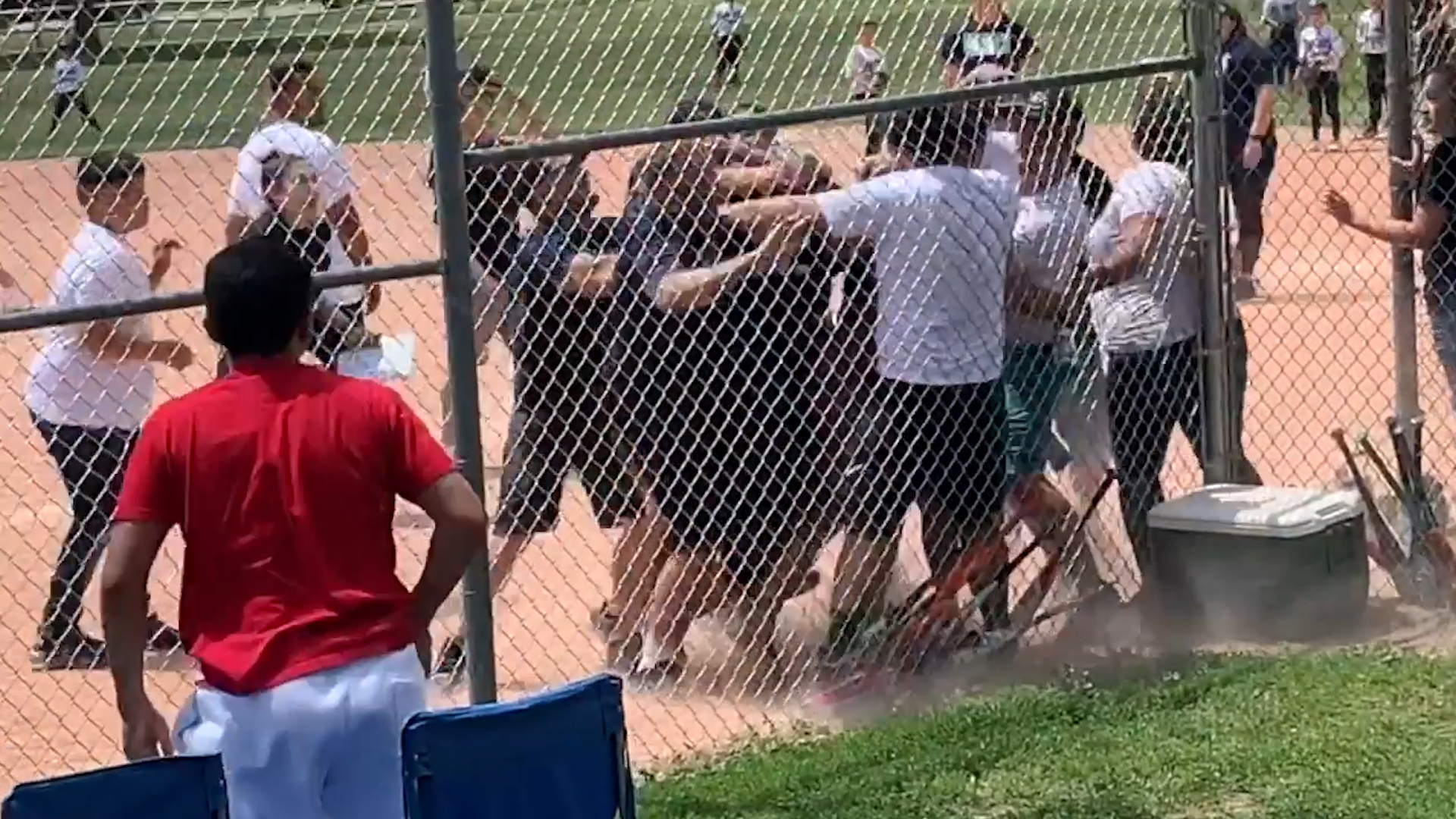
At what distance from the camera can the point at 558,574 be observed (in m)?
7.99

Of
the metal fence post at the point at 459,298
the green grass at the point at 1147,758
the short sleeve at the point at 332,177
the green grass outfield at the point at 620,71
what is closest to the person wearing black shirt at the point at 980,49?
the short sleeve at the point at 332,177

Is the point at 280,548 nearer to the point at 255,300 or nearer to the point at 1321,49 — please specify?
the point at 255,300

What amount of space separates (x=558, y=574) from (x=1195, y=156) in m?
2.63

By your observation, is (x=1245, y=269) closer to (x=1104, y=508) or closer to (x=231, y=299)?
(x=1104, y=508)

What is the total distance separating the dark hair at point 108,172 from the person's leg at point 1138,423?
125 inches

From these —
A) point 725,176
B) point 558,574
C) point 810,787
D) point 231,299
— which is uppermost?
point 725,176

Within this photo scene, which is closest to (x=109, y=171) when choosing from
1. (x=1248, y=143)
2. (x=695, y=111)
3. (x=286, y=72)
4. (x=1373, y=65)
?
(x=286, y=72)

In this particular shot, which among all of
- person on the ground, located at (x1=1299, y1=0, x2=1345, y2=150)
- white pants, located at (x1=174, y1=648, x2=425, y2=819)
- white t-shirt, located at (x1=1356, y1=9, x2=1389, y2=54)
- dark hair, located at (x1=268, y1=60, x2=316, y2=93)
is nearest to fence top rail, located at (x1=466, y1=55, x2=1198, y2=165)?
white pants, located at (x1=174, y1=648, x2=425, y2=819)

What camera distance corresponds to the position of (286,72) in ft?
26.8

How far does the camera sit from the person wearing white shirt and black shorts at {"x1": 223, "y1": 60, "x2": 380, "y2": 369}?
22.3 ft

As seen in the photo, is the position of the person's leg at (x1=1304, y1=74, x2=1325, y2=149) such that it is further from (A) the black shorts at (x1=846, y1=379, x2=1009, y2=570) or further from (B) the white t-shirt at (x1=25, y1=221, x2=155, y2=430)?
(B) the white t-shirt at (x1=25, y1=221, x2=155, y2=430)

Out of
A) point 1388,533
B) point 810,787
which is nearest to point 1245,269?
point 1388,533

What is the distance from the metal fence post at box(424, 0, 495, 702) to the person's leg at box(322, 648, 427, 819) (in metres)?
1.10

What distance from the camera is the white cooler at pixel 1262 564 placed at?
6891 millimetres
